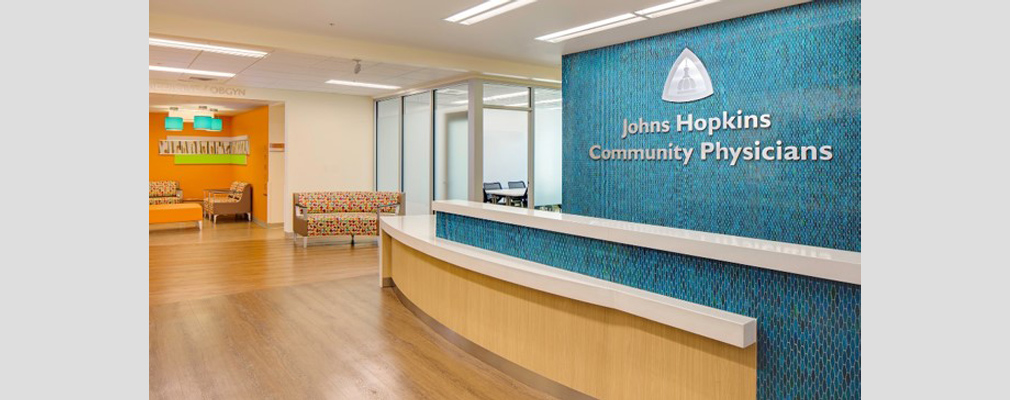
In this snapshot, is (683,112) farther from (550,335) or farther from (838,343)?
(838,343)

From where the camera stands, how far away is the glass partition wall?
30.4 feet

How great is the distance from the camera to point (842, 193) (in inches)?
194

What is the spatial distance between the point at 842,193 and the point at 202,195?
52.3 feet

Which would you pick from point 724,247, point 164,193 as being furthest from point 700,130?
point 164,193

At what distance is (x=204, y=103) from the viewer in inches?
492

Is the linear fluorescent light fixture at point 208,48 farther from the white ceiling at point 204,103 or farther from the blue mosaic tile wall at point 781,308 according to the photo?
the blue mosaic tile wall at point 781,308

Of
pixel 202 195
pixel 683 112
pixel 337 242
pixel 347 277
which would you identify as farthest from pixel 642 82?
pixel 202 195

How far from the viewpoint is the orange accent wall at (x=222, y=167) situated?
Result: 516 inches

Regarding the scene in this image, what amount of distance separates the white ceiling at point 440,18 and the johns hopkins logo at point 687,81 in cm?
36

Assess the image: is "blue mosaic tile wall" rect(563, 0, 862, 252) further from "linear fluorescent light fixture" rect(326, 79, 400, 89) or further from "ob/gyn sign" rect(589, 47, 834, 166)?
"linear fluorescent light fixture" rect(326, 79, 400, 89)

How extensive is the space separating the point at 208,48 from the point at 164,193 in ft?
28.4

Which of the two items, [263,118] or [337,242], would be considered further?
[263,118]

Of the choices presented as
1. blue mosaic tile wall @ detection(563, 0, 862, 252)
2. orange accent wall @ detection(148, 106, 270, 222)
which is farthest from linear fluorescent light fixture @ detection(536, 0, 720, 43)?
orange accent wall @ detection(148, 106, 270, 222)

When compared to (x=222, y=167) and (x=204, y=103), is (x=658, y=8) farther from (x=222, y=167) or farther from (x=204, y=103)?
(x=222, y=167)
